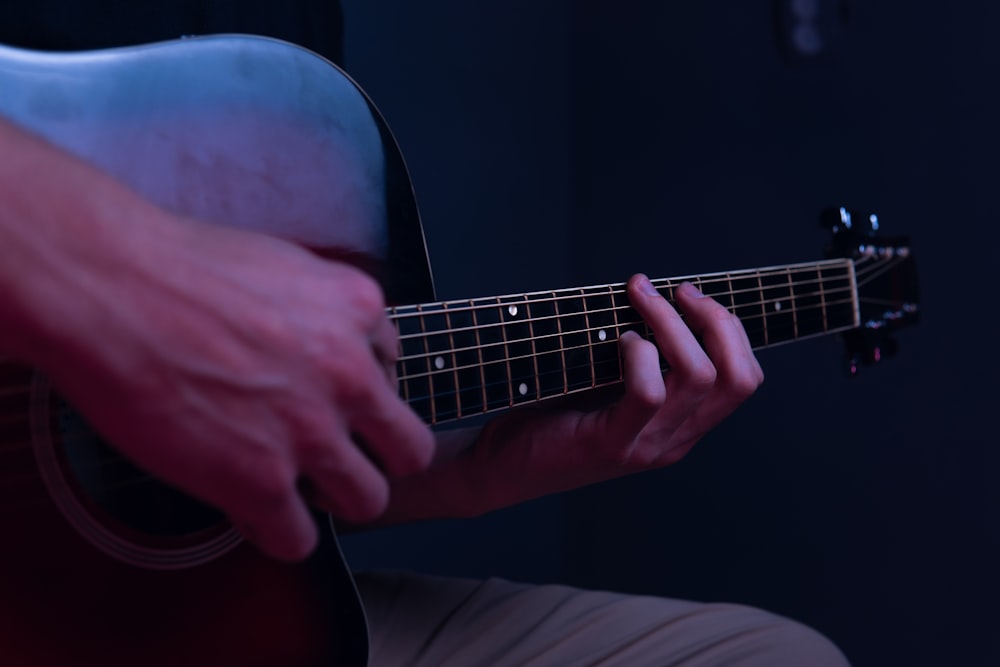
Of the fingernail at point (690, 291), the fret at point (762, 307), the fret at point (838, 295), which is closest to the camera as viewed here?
the fingernail at point (690, 291)

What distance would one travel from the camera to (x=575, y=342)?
802 mm

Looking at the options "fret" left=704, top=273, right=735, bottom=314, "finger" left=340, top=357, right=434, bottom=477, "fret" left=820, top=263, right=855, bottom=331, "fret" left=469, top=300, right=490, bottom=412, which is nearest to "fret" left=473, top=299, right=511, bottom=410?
"fret" left=469, top=300, right=490, bottom=412

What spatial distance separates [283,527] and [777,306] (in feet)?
2.36

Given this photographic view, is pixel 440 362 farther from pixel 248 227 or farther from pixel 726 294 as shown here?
pixel 726 294

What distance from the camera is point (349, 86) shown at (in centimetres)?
77

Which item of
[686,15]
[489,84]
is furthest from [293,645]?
[686,15]

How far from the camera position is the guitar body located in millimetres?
554

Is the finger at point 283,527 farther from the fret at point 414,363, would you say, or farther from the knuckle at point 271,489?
the fret at point 414,363

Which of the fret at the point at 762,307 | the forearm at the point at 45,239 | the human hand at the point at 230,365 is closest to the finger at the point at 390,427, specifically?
the human hand at the point at 230,365

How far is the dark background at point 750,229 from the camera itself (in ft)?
4.91

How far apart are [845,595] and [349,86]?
1.46 metres

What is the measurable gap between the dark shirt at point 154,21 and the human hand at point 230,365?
0.42 m

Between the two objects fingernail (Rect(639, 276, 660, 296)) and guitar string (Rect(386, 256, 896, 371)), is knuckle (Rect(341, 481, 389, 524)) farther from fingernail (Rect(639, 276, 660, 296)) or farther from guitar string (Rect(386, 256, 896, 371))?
fingernail (Rect(639, 276, 660, 296))

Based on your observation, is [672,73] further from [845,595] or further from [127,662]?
[127,662]
